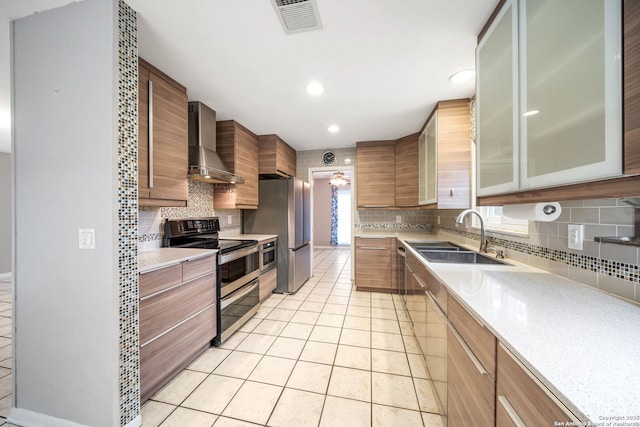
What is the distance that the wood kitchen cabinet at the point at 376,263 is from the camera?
354cm

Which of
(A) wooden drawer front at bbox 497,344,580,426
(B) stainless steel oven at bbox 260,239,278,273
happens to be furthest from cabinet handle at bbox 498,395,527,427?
(B) stainless steel oven at bbox 260,239,278,273

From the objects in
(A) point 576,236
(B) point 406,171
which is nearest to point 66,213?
(A) point 576,236

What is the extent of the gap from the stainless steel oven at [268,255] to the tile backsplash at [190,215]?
25.4 inches

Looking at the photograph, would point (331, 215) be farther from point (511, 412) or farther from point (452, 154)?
point (511, 412)

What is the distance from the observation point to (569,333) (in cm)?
73

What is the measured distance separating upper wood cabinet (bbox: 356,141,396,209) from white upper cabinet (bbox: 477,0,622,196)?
7.86 feet

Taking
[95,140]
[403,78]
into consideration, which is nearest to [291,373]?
[95,140]

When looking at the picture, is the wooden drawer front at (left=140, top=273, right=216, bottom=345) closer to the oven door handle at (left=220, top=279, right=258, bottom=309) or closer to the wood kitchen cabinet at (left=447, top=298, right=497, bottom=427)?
the oven door handle at (left=220, top=279, right=258, bottom=309)

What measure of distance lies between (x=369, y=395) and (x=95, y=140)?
230cm

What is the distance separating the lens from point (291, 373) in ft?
6.01

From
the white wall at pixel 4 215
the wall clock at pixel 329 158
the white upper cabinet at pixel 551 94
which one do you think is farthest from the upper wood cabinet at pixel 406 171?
the white wall at pixel 4 215

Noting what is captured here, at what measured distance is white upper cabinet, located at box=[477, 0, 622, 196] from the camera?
0.73 m

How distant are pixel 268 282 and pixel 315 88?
2.50 metres

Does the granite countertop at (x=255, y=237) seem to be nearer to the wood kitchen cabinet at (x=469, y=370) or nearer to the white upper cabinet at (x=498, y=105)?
the wood kitchen cabinet at (x=469, y=370)
